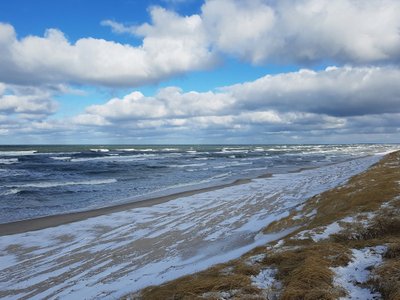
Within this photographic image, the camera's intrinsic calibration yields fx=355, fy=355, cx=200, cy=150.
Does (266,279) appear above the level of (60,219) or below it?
above

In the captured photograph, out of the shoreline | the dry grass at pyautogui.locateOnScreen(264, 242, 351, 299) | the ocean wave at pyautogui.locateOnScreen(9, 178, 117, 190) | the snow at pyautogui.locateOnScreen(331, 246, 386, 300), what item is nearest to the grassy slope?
the dry grass at pyautogui.locateOnScreen(264, 242, 351, 299)

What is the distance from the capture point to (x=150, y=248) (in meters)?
10.9

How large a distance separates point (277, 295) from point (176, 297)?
1.64 m

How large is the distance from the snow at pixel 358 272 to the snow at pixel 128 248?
10.7 feet

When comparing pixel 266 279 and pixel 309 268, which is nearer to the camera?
pixel 309 268

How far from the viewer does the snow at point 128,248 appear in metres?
8.20

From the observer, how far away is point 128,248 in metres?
11.1

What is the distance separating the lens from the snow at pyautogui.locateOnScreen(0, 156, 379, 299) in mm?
8195

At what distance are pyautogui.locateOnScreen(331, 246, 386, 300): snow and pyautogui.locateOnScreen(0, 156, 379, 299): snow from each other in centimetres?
326

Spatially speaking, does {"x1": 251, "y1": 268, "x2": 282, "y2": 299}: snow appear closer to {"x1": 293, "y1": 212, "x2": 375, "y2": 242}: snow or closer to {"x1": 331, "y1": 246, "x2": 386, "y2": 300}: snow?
{"x1": 331, "y1": 246, "x2": 386, "y2": 300}: snow

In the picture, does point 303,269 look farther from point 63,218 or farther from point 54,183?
point 54,183

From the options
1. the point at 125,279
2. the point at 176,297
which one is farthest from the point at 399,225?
the point at 125,279

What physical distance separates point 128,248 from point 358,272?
23.1ft

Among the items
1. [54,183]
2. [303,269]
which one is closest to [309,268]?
[303,269]
